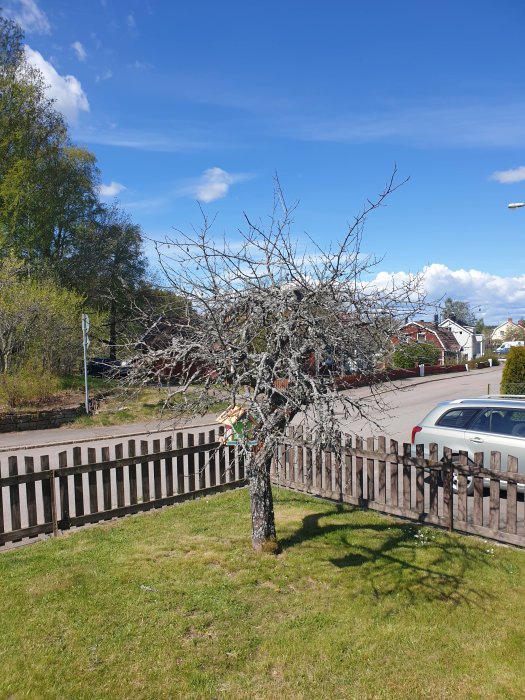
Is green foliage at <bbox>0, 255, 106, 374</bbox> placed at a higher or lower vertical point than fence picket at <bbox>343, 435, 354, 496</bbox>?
higher

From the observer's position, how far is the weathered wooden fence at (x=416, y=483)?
5.79m

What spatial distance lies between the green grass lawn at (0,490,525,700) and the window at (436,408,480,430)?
2677 millimetres

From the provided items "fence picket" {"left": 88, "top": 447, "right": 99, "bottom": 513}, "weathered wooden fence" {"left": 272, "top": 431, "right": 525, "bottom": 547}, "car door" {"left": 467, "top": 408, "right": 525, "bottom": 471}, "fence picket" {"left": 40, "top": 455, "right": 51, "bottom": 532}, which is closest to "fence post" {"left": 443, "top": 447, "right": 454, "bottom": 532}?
"weathered wooden fence" {"left": 272, "top": 431, "right": 525, "bottom": 547}

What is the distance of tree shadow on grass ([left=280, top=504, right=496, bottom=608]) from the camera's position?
473 centimetres

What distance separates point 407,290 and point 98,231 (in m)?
29.0

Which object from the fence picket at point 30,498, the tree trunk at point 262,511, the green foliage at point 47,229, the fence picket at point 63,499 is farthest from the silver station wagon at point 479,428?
the green foliage at point 47,229

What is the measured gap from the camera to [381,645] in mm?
3930

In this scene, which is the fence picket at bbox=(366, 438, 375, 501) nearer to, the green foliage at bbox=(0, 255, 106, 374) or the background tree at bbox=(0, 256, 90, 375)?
the background tree at bbox=(0, 256, 90, 375)

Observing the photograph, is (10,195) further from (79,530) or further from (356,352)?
(356,352)

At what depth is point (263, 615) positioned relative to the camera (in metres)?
4.38

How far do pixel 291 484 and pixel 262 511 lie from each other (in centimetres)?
264

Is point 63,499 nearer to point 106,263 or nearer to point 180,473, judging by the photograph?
point 180,473

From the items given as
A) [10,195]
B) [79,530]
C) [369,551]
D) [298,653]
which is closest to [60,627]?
[298,653]

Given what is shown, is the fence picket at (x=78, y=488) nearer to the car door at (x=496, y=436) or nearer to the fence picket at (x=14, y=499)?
the fence picket at (x=14, y=499)
